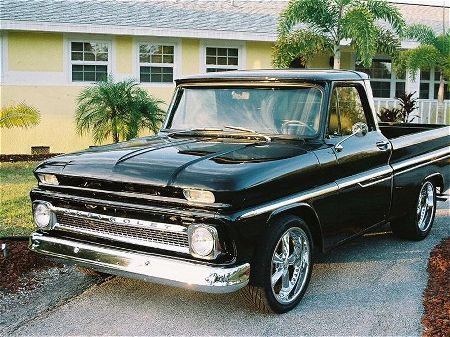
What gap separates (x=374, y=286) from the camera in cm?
543

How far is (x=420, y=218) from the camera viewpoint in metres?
7.16

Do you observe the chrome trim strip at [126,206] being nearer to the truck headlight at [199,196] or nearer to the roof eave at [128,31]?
the truck headlight at [199,196]

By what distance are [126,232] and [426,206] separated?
13.8 feet

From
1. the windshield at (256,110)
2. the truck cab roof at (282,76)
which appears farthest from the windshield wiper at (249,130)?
the truck cab roof at (282,76)

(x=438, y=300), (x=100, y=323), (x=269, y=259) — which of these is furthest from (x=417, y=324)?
(x=100, y=323)

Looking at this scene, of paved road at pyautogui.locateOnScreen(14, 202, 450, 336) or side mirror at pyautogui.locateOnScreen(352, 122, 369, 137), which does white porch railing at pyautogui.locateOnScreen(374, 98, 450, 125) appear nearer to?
side mirror at pyautogui.locateOnScreen(352, 122, 369, 137)

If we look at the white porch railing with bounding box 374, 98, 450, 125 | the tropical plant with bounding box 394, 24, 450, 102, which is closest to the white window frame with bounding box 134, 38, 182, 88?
the tropical plant with bounding box 394, 24, 450, 102

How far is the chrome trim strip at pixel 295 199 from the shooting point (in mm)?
4282

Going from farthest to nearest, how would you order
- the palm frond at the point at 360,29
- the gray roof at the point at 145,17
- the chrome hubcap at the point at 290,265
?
the palm frond at the point at 360,29 < the gray roof at the point at 145,17 < the chrome hubcap at the point at 290,265

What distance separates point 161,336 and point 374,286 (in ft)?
6.87

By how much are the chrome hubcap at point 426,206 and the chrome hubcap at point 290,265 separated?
8.76 ft

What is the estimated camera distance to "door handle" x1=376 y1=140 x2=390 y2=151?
19.7 ft

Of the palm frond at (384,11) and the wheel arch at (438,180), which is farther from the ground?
the palm frond at (384,11)

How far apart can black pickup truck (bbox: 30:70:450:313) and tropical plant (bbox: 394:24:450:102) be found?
1140 centimetres
